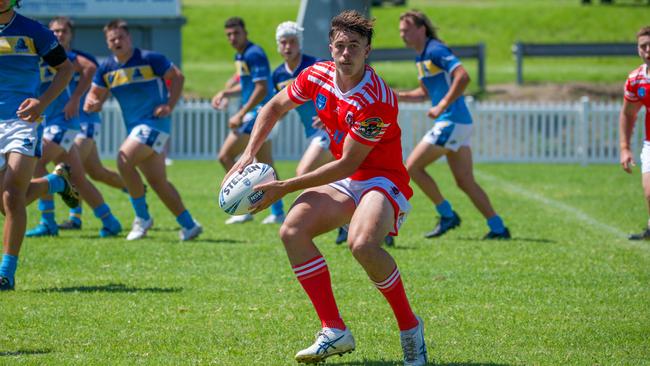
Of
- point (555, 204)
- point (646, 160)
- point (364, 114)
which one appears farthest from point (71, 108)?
point (555, 204)

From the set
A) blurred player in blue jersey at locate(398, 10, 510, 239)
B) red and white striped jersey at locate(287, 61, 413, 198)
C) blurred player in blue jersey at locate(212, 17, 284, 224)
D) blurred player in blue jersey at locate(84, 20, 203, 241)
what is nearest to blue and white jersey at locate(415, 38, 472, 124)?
blurred player in blue jersey at locate(398, 10, 510, 239)

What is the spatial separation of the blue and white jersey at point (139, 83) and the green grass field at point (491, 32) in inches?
889

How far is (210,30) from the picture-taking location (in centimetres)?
4484

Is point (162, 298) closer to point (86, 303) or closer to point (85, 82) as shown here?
point (86, 303)

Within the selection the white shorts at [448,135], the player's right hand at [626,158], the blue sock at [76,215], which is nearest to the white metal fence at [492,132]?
the blue sock at [76,215]

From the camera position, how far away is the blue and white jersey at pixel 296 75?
10523mm

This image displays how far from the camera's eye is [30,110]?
7367mm

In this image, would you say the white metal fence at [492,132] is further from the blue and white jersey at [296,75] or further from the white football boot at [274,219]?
the blue and white jersey at [296,75]

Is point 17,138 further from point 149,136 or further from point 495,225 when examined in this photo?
point 495,225

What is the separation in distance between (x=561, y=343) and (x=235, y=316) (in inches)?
81.7

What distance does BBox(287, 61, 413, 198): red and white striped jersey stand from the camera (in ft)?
18.4

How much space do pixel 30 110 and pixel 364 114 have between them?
285cm

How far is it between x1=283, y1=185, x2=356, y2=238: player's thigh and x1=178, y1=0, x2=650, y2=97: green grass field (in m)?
27.2

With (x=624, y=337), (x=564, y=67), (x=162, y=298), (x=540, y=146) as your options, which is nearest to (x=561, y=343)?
(x=624, y=337)
